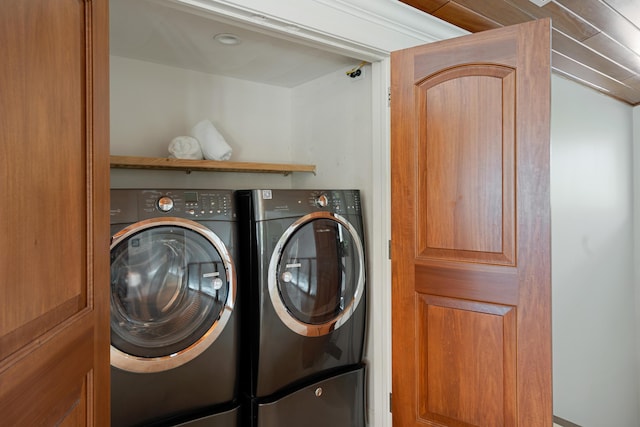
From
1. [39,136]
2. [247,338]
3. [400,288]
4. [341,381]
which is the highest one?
[39,136]

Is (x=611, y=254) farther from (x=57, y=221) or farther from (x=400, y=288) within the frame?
(x=57, y=221)

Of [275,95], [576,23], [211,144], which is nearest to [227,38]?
[211,144]

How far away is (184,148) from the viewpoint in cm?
198

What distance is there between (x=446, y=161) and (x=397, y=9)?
2.40 ft

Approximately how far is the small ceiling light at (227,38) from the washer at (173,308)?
762 millimetres

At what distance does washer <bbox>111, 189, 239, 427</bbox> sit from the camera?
1329mm

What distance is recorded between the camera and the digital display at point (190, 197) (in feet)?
4.87

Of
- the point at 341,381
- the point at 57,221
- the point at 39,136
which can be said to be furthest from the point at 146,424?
the point at 39,136

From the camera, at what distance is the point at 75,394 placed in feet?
2.40

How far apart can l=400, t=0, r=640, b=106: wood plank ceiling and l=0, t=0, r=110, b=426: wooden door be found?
1444 mm

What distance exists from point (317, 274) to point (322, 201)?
13.6 inches

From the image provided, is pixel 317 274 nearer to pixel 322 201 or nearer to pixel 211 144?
pixel 322 201

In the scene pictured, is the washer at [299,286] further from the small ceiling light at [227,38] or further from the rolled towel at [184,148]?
the small ceiling light at [227,38]

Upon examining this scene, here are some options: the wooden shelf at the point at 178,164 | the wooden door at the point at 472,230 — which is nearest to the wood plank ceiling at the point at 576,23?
the wooden door at the point at 472,230
